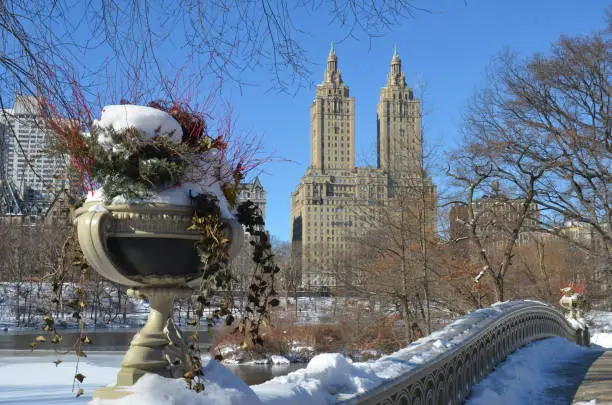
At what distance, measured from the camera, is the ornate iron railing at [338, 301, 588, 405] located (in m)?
4.12

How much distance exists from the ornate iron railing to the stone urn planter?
104 cm

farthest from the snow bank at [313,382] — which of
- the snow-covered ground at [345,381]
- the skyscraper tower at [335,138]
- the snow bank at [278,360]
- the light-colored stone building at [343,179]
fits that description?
the skyscraper tower at [335,138]

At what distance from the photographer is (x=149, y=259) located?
9.16 feet

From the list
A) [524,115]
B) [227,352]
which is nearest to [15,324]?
[227,352]

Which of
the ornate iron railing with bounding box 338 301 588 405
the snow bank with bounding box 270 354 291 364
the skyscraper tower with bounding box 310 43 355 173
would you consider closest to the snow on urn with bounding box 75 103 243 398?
the ornate iron railing with bounding box 338 301 588 405

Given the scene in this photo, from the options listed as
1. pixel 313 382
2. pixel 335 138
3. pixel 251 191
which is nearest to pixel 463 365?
pixel 313 382

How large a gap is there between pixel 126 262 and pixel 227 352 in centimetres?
3306

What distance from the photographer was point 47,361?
71.6 feet

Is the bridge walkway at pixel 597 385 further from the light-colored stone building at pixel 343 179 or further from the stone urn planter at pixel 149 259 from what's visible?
the light-colored stone building at pixel 343 179

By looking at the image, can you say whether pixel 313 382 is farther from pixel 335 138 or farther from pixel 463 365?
pixel 335 138

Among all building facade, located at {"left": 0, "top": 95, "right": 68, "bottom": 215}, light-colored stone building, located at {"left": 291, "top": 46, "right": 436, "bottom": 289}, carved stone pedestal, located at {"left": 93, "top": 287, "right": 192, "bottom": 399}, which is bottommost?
carved stone pedestal, located at {"left": 93, "top": 287, "right": 192, "bottom": 399}

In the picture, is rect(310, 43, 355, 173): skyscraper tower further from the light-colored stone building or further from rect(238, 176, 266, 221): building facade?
rect(238, 176, 266, 221): building facade

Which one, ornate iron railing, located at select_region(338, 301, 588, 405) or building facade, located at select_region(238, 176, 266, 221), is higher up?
building facade, located at select_region(238, 176, 266, 221)

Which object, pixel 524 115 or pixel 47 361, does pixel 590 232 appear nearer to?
pixel 524 115
